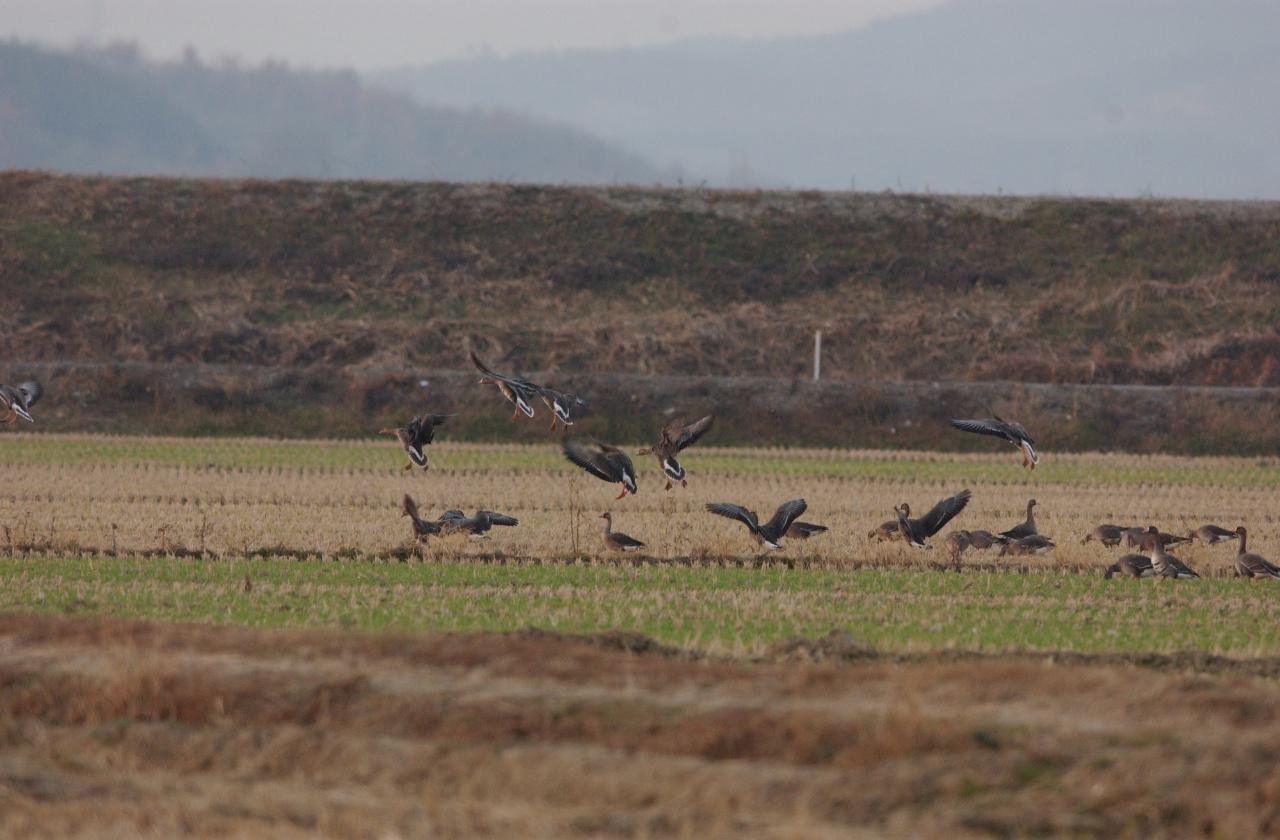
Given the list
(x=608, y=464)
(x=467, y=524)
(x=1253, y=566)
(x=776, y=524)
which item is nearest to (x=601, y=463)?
(x=608, y=464)

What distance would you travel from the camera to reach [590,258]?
5791cm

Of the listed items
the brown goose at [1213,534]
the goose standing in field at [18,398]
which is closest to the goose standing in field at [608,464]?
the brown goose at [1213,534]

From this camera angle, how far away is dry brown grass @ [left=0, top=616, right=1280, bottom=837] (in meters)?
7.95

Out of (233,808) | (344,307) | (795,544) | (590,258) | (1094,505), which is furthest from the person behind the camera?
(590,258)

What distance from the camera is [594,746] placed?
877cm

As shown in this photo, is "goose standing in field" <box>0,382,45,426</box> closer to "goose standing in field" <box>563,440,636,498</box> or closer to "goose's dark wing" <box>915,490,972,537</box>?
"goose standing in field" <box>563,440,636,498</box>

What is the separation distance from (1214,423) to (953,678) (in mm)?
33446

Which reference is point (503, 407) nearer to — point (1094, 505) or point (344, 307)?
point (344, 307)

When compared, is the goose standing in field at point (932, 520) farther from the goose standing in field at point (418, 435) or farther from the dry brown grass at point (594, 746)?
the dry brown grass at point (594, 746)

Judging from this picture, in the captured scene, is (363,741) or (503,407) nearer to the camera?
(363,741)

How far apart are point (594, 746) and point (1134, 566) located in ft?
Result: 35.2

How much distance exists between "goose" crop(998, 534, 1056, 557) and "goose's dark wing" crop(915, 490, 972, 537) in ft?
3.63

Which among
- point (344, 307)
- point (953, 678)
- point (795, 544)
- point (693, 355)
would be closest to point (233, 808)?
point (953, 678)

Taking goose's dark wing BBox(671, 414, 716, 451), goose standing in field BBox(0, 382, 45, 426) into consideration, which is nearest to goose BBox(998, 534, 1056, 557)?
goose's dark wing BBox(671, 414, 716, 451)
